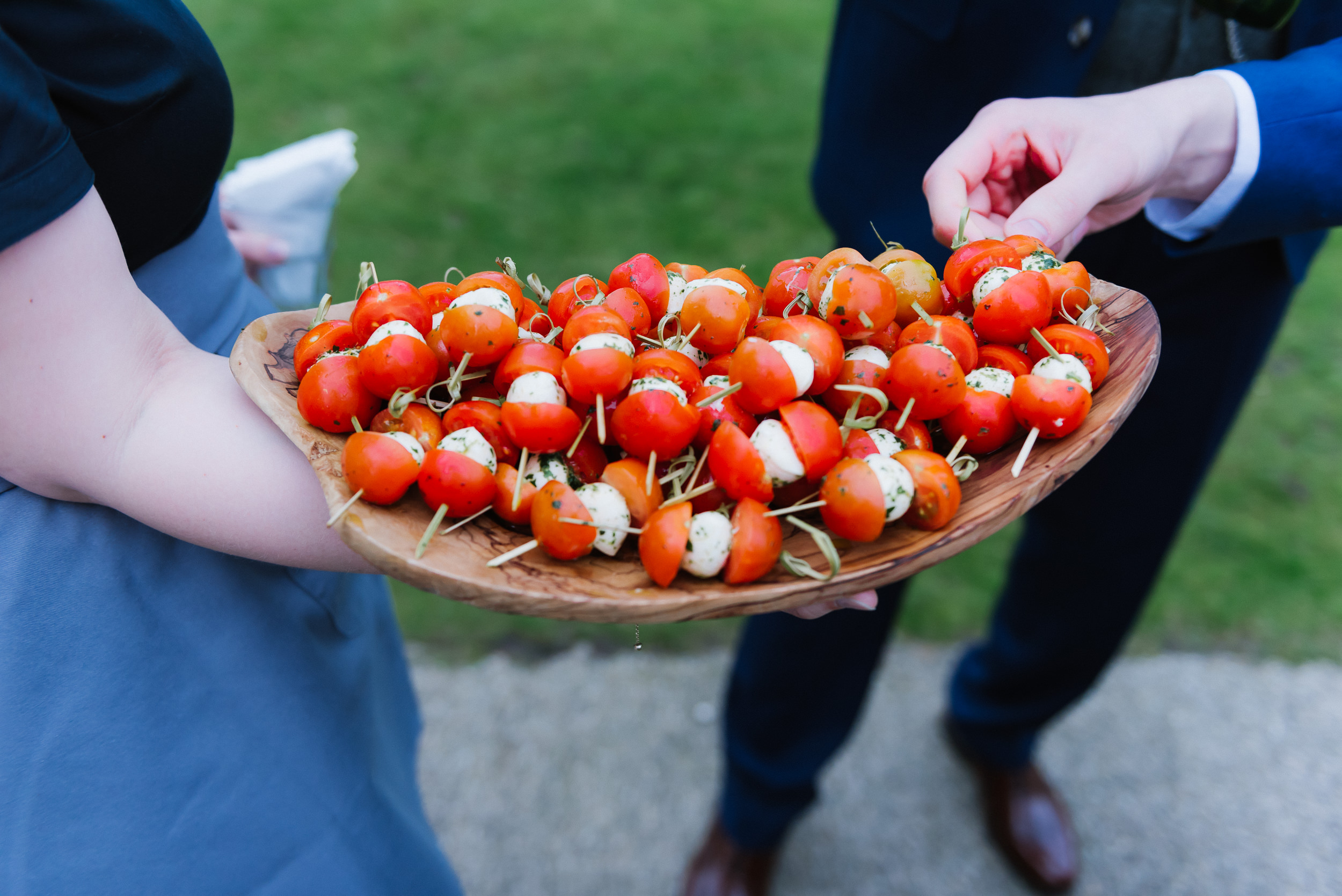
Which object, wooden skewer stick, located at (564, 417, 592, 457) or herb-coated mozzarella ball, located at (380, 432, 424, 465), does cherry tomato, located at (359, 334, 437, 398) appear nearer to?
herb-coated mozzarella ball, located at (380, 432, 424, 465)

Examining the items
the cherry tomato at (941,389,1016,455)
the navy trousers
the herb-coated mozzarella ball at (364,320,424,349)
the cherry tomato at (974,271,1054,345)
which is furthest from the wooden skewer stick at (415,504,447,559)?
the navy trousers

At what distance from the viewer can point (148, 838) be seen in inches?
Answer: 41.1

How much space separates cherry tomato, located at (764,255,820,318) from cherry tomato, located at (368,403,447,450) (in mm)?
523

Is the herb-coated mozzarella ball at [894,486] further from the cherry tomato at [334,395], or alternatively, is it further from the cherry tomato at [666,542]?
the cherry tomato at [334,395]

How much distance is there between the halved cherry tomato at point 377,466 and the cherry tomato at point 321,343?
18 centimetres

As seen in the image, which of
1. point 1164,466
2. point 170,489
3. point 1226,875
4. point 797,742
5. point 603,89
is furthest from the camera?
point 603,89

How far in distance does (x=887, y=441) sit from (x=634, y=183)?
337cm

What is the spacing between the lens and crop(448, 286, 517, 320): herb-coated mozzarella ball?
1120 mm

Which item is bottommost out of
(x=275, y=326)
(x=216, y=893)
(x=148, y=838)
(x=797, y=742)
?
(x=797, y=742)

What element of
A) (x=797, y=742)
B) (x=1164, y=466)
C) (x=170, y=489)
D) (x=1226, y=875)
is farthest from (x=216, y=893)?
(x=1226, y=875)

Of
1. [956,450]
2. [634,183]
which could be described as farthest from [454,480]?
[634,183]

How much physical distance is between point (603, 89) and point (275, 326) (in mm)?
4005

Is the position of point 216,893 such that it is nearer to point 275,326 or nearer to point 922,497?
point 275,326

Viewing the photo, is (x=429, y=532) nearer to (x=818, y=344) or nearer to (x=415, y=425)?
(x=415, y=425)
